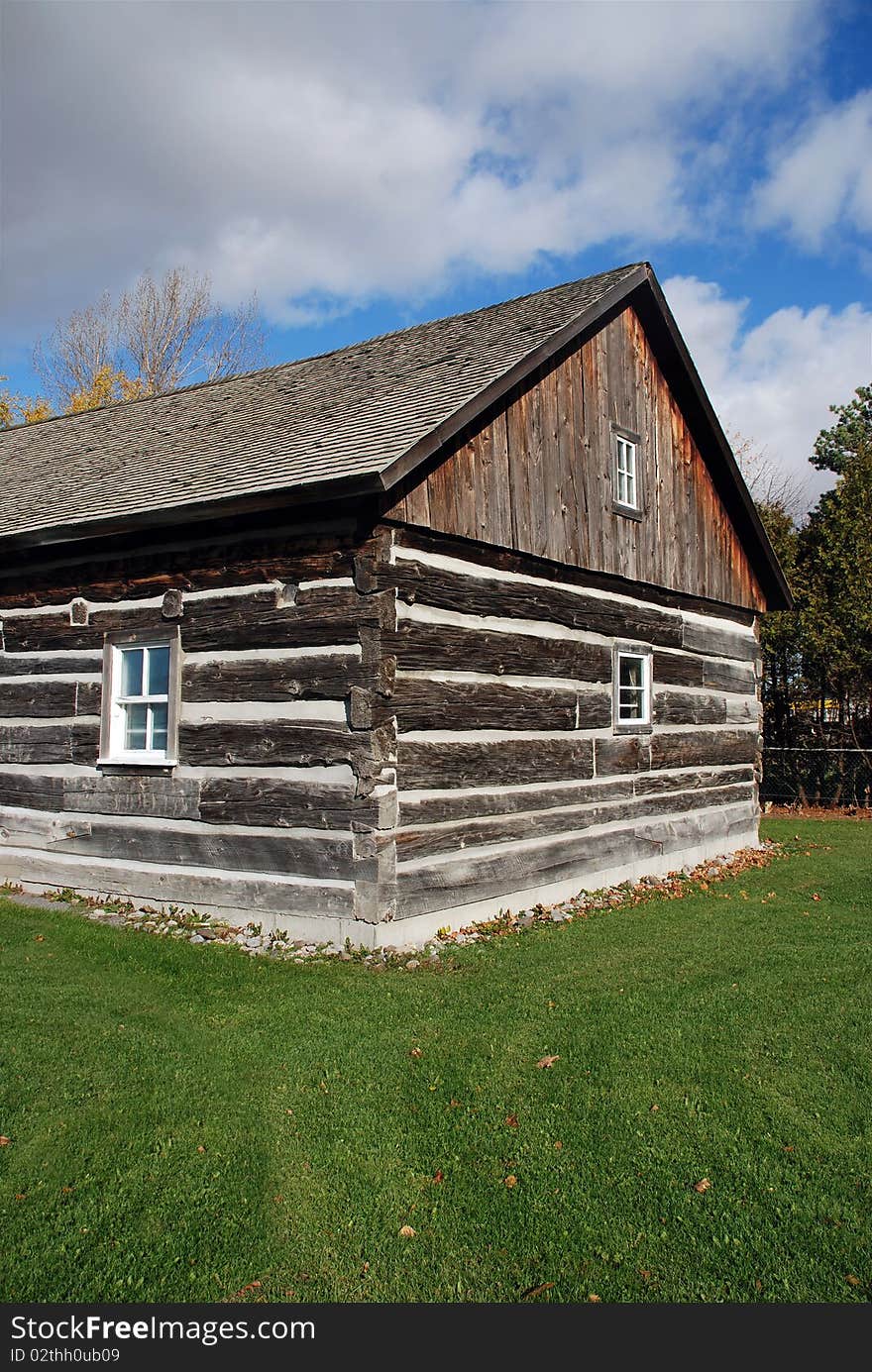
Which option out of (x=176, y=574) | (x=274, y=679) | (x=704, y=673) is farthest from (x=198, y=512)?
(x=704, y=673)

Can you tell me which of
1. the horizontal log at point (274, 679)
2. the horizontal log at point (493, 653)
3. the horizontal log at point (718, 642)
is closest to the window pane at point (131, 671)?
the horizontal log at point (274, 679)

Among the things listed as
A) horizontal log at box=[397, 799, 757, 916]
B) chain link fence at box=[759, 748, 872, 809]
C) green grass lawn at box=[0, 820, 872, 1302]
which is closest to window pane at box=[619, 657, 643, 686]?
horizontal log at box=[397, 799, 757, 916]

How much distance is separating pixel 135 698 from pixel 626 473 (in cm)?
702

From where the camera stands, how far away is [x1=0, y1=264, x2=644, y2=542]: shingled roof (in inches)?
357

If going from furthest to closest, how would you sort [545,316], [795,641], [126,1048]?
[795,641]
[545,316]
[126,1048]

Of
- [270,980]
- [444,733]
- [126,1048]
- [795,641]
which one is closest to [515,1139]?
[126,1048]

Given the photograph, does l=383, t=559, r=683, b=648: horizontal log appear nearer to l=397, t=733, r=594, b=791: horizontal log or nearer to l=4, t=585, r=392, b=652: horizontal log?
l=4, t=585, r=392, b=652: horizontal log

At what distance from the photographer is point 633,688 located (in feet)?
42.2

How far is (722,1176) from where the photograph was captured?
4531 millimetres

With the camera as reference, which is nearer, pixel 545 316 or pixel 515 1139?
pixel 515 1139

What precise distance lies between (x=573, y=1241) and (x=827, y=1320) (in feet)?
3.17

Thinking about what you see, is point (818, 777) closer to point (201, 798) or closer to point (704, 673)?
point (704, 673)

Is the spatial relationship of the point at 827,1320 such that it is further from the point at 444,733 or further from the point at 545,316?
the point at 545,316

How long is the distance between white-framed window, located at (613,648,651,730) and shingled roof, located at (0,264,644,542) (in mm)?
4261
